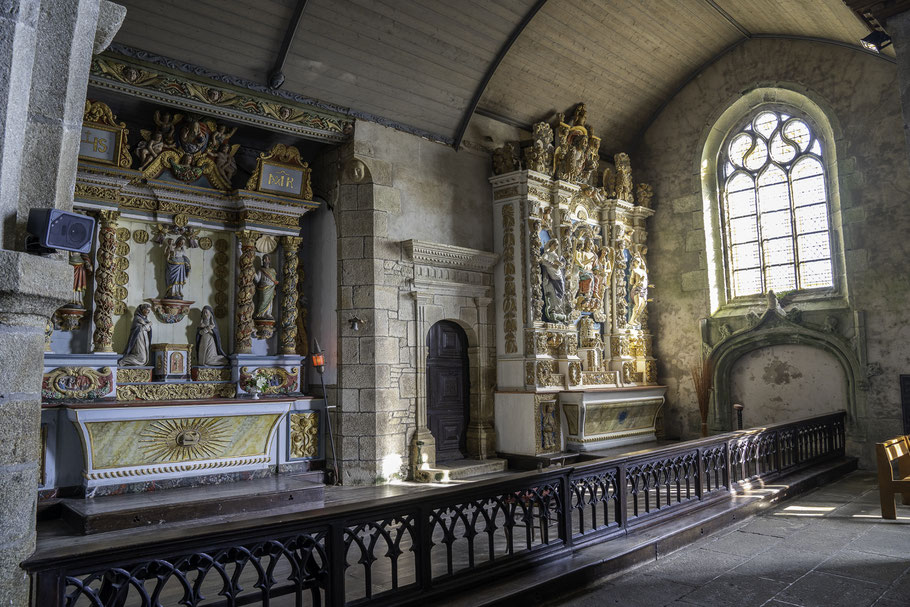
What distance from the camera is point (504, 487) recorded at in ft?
13.4

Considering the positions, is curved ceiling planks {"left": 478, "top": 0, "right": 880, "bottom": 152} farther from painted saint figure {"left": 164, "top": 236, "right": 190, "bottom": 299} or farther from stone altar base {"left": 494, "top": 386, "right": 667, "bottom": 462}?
painted saint figure {"left": 164, "top": 236, "right": 190, "bottom": 299}

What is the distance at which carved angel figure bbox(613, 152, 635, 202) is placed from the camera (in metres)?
11.8

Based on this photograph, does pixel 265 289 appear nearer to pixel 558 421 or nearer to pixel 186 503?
pixel 186 503

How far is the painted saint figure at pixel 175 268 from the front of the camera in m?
7.79

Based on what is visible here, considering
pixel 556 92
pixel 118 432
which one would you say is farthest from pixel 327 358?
pixel 556 92

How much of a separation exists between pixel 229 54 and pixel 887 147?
937 cm

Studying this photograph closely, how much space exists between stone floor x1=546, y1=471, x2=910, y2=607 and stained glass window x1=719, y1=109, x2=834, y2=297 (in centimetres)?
565

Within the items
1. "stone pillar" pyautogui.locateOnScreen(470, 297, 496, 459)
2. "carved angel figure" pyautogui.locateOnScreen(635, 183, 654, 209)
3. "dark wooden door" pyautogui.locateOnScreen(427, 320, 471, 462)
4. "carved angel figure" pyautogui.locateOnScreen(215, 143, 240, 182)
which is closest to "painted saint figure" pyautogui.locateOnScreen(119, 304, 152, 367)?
"carved angel figure" pyautogui.locateOnScreen(215, 143, 240, 182)

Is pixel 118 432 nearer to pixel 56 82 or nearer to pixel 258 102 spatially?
pixel 258 102

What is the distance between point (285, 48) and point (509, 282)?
4.57 metres

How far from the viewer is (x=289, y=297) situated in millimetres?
8562

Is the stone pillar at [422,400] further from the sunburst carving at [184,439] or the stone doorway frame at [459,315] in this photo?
the sunburst carving at [184,439]

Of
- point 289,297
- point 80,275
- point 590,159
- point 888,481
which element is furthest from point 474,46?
point 888,481

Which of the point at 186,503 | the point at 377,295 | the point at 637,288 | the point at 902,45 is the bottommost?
the point at 186,503
